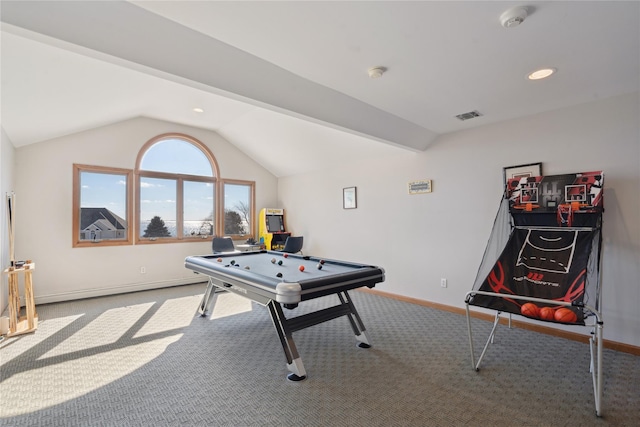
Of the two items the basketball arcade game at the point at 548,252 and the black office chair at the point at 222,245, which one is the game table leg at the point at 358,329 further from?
the black office chair at the point at 222,245

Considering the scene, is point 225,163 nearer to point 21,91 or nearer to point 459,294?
point 21,91

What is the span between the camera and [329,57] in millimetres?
2318

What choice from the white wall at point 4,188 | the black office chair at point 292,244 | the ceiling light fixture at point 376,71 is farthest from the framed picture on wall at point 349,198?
the white wall at point 4,188

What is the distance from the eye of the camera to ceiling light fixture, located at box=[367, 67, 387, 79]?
247 centimetres

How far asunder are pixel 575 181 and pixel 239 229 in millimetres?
5629

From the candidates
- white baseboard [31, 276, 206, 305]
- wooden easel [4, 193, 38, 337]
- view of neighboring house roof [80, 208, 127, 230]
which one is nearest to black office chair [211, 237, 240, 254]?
white baseboard [31, 276, 206, 305]

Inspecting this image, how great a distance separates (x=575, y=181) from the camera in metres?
2.91

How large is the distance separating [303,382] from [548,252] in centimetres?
252

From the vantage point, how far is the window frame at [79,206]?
4.75 m

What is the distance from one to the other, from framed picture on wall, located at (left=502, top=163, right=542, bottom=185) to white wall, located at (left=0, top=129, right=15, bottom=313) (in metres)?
5.75

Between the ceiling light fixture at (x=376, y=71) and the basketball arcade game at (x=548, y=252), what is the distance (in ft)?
6.25

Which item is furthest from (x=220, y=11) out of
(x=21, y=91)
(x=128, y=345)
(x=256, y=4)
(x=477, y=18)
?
(x=128, y=345)

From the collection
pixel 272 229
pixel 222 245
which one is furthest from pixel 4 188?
pixel 272 229

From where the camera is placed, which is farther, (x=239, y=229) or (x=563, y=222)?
(x=239, y=229)
